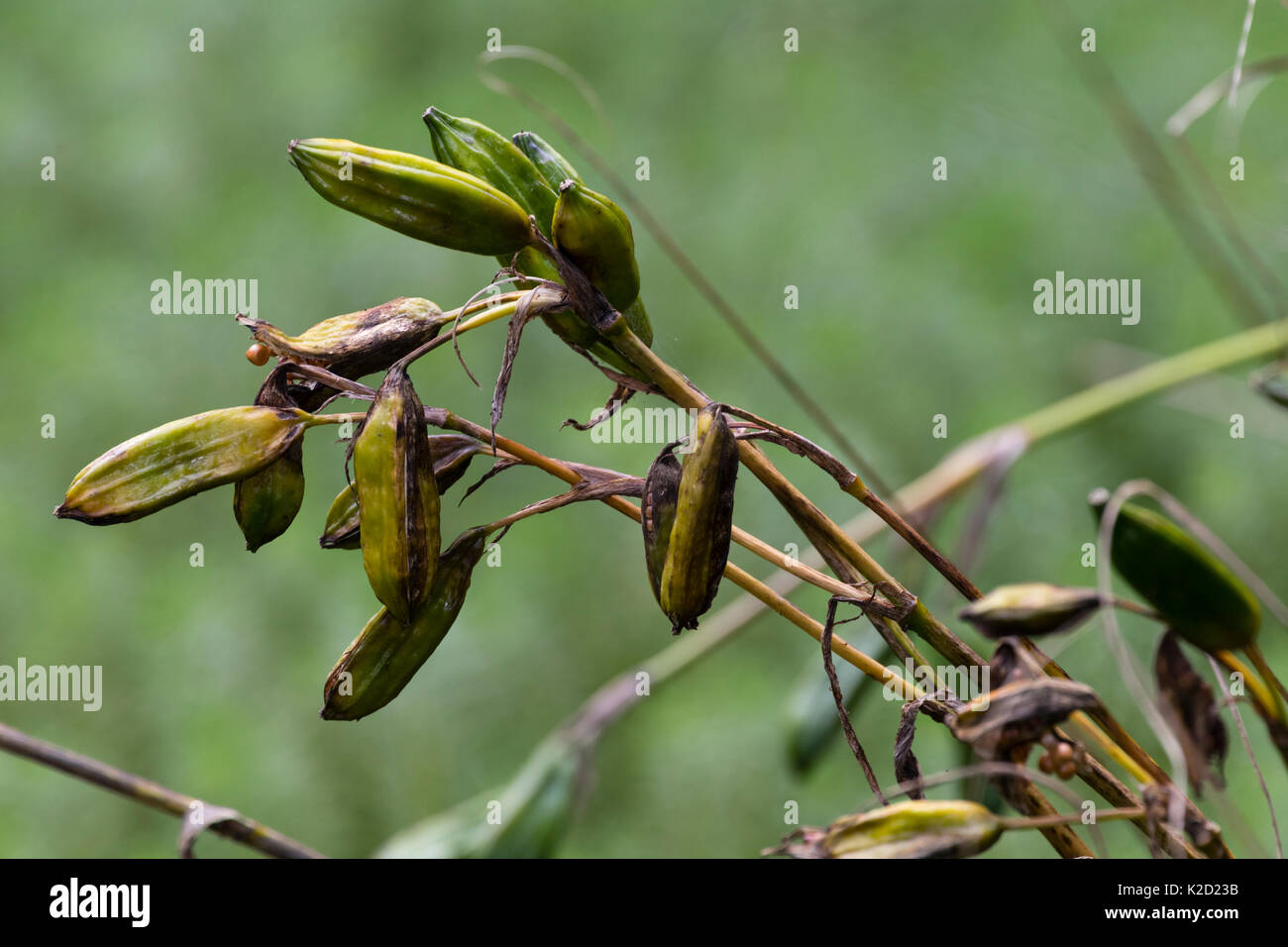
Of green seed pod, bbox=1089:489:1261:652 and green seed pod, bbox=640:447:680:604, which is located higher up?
green seed pod, bbox=640:447:680:604

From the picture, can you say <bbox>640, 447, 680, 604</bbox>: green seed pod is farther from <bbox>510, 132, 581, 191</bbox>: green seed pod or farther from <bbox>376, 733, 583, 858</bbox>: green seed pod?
<bbox>376, 733, 583, 858</bbox>: green seed pod

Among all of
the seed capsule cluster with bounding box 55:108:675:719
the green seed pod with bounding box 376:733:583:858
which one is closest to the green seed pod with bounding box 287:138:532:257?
the seed capsule cluster with bounding box 55:108:675:719

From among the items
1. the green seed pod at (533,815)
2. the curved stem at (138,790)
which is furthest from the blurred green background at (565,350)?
the curved stem at (138,790)

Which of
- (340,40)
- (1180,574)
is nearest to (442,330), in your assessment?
(1180,574)

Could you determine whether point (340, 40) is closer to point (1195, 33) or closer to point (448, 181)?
point (1195, 33)

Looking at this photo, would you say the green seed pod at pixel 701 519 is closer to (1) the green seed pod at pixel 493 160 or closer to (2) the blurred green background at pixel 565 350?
(1) the green seed pod at pixel 493 160

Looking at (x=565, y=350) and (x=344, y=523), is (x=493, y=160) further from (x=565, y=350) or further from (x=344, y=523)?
(x=565, y=350)
